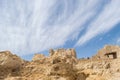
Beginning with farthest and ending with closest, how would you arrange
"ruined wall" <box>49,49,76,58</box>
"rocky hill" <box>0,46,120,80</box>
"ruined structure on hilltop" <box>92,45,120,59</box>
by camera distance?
"ruined structure on hilltop" <box>92,45,120,59</box> < "ruined wall" <box>49,49,76,58</box> < "rocky hill" <box>0,46,120,80</box>

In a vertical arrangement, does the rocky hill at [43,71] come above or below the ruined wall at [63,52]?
below

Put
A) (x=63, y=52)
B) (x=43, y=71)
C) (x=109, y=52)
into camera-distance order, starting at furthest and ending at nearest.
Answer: (x=109, y=52), (x=63, y=52), (x=43, y=71)

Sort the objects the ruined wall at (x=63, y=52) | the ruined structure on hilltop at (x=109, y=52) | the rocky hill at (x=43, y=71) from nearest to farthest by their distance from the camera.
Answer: the rocky hill at (x=43, y=71), the ruined wall at (x=63, y=52), the ruined structure on hilltop at (x=109, y=52)

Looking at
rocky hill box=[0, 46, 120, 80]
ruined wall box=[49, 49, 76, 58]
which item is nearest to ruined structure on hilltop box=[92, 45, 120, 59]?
ruined wall box=[49, 49, 76, 58]

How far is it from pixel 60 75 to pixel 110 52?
1929 cm

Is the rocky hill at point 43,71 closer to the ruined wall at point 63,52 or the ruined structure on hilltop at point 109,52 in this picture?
the ruined wall at point 63,52

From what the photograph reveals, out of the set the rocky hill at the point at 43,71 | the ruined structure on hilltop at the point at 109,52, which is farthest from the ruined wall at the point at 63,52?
the rocky hill at the point at 43,71

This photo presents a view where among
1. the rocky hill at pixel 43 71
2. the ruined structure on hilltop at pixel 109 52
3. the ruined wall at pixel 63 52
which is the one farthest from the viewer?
the ruined structure on hilltop at pixel 109 52

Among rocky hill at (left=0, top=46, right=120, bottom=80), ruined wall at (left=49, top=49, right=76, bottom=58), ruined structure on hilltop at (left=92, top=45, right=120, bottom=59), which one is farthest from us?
ruined structure on hilltop at (left=92, top=45, right=120, bottom=59)

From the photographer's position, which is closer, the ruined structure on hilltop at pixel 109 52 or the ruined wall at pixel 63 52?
the ruined wall at pixel 63 52

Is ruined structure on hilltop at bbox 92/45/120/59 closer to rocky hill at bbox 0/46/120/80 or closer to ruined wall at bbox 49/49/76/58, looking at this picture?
ruined wall at bbox 49/49/76/58

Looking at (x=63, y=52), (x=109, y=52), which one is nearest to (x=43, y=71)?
(x=63, y=52)

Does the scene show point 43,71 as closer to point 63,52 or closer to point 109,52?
point 63,52

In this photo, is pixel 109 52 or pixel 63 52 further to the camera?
pixel 109 52
